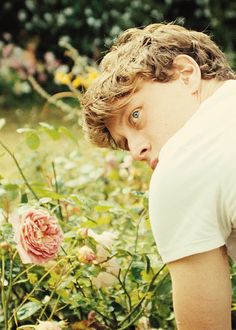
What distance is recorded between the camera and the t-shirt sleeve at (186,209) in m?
1.56

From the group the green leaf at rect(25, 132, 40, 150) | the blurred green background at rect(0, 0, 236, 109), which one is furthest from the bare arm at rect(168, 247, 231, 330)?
the blurred green background at rect(0, 0, 236, 109)

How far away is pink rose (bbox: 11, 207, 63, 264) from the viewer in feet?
5.82

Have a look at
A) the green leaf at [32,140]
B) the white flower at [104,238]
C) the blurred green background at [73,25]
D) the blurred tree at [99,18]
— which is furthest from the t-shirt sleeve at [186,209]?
the blurred tree at [99,18]

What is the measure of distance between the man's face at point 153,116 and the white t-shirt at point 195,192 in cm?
22

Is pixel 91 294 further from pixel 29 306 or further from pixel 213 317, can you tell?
pixel 213 317

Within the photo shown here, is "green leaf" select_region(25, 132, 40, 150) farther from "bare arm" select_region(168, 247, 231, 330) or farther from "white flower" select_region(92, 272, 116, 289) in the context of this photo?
"bare arm" select_region(168, 247, 231, 330)

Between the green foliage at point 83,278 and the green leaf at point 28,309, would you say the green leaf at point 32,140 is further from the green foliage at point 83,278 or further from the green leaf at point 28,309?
the green leaf at point 28,309

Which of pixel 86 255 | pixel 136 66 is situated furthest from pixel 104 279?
pixel 136 66

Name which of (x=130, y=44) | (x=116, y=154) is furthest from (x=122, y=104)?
(x=116, y=154)

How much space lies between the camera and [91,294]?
2.12 meters

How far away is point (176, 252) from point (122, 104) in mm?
435

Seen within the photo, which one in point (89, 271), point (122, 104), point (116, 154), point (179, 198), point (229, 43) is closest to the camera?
point (179, 198)

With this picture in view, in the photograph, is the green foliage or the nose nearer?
the nose

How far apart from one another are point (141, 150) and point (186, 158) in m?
0.34
